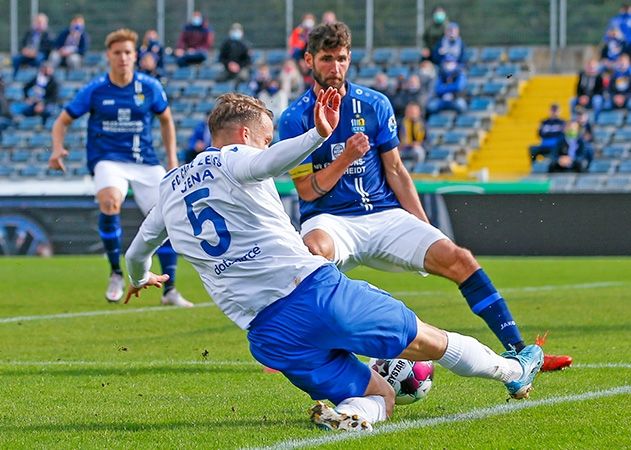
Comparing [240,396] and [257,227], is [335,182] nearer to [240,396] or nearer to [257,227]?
[240,396]

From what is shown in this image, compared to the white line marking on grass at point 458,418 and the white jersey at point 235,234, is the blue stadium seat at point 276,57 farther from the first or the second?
the white jersey at point 235,234

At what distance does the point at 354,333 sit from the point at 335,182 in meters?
2.10

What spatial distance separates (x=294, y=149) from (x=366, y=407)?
1.26m

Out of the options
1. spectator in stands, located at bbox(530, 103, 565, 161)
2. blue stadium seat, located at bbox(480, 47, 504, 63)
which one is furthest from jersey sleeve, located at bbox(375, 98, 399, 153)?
blue stadium seat, located at bbox(480, 47, 504, 63)

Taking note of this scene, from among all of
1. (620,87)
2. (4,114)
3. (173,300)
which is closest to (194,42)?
(4,114)

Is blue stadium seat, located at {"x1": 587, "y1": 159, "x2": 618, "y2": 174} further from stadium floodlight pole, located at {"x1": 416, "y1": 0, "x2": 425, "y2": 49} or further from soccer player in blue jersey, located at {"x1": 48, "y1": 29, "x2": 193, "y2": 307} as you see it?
soccer player in blue jersey, located at {"x1": 48, "y1": 29, "x2": 193, "y2": 307}

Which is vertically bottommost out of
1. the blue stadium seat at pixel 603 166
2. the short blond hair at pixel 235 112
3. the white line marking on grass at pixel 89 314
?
the white line marking on grass at pixel 89 314

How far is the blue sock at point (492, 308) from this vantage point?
23.9 ft

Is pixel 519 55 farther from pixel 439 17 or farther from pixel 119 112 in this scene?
pixel 119 112

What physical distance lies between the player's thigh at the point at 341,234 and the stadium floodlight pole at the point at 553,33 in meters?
22.3

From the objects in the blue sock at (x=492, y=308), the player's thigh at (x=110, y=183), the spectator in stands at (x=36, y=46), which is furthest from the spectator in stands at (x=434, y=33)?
the blue sock at (x=492, y=308)

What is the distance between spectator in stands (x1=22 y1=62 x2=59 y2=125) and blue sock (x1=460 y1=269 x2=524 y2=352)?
24.8 m

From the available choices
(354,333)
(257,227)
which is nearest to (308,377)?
(354,333)

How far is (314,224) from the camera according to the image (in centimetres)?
800
